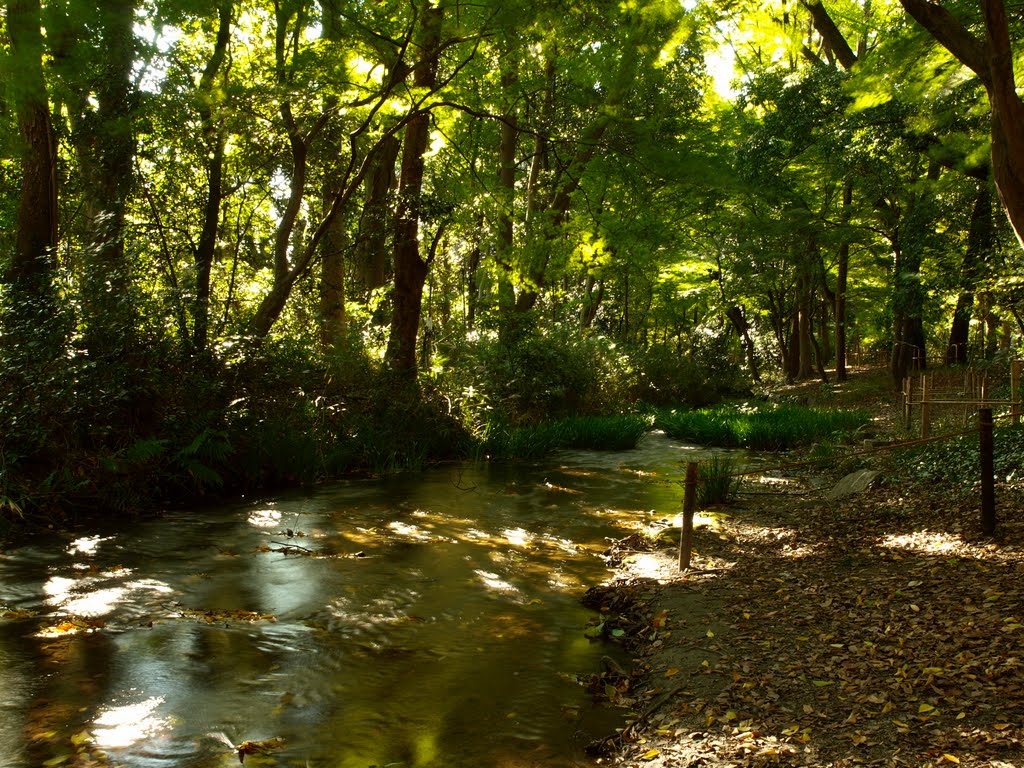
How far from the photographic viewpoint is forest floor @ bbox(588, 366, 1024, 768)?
10.7 feet

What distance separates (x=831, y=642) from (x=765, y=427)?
10.5 meters

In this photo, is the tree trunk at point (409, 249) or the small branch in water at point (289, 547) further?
the tree trunk at point (409, 249)

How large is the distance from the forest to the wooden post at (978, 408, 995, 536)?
2214mm

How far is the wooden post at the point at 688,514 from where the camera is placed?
585 centimetres

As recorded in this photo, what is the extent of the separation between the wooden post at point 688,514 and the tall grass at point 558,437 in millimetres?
7316

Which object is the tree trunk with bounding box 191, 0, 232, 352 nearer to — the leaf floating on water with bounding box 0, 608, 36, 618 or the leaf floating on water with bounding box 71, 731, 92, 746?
the leaf floating on water with bounding box 0, 608, 36, 618

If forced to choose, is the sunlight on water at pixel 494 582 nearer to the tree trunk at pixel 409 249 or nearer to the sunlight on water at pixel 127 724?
the sunlight on water at pixel 127 724

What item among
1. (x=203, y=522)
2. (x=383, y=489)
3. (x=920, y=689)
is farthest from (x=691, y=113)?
(x=920, y=689)

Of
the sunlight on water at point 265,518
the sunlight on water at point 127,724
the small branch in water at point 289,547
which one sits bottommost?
the sunlight on water at point 127,724

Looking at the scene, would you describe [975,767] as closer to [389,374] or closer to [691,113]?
[389,374]

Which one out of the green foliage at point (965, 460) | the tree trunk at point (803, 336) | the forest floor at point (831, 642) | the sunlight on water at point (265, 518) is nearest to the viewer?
the forest floor at point (831, 642)

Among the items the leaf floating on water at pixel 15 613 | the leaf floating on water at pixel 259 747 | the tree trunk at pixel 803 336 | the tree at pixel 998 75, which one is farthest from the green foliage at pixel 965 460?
the tree trunk at pixel 803 336

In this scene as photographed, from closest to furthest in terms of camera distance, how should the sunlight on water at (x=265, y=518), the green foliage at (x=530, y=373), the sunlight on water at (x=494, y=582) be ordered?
the sunlight on water at (x=494, y=582) < the sunlight on water at (x=265, y=518) < the green foliage at (x=530, y=373)

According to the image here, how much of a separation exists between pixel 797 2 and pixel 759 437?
763 centimetres
